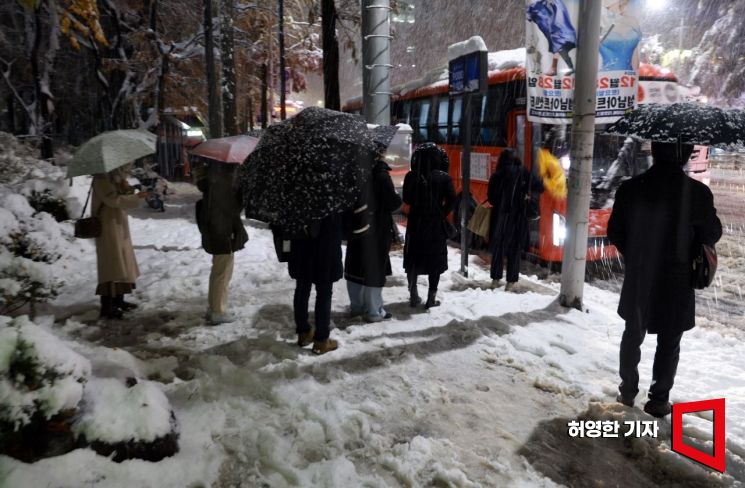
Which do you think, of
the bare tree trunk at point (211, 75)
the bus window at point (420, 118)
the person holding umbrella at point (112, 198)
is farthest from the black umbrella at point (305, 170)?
the bus window at point (420, 118)

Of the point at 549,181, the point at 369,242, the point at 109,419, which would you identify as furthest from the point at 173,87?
the point at 109,419

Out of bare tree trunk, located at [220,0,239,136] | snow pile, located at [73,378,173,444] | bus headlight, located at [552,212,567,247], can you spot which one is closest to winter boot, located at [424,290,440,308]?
bus headlight, located at [552,212,567,247]

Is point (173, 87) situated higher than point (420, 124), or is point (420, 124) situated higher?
point (173, 87)

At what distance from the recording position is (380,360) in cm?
476

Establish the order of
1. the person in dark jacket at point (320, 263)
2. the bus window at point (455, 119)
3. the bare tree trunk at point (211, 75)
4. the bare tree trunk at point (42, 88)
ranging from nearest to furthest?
the person in dark jacket at point (320, 263) → the bare tree trunk at point (211, 75) → the bus window at point (455, 119) → the bare tree trunk at point (42, 88)

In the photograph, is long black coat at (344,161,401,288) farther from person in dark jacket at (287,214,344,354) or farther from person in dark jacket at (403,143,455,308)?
person in dark jacket at (287,214,344,354)

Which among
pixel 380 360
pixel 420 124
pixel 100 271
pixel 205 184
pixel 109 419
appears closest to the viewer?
pixel 109 419

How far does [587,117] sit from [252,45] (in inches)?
560

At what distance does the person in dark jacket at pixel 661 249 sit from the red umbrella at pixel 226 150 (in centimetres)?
334

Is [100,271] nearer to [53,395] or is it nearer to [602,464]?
[53,395]

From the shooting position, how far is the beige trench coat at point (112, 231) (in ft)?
18.1

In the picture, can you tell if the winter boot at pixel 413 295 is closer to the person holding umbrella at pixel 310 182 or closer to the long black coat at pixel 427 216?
the long black coat at pixel 427 216

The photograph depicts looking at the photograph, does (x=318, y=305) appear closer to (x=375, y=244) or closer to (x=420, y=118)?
(x=375, y=244)

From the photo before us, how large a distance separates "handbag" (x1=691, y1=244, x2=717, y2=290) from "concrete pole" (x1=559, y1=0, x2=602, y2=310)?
8.30ft
